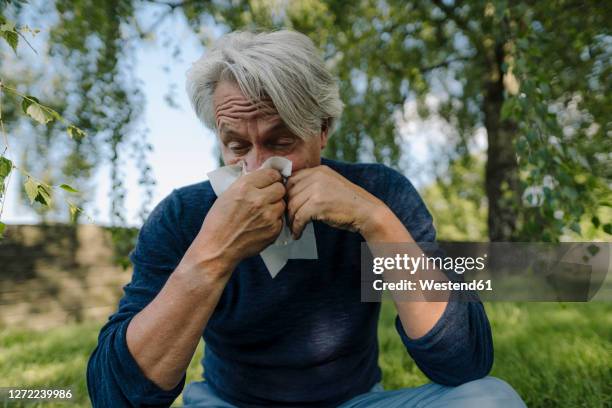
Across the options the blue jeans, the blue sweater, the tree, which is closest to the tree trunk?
the tree

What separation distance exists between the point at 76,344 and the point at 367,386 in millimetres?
2799

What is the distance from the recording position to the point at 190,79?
1782 millimetres

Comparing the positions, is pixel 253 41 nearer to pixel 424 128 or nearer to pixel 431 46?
pixel 431 46

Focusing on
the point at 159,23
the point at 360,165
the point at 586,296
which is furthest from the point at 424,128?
the point at 360,165

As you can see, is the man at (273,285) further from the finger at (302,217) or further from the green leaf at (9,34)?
the green leaf at (9,34)

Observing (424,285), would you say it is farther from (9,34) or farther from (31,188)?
(9,34)

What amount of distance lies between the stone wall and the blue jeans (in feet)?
13.0

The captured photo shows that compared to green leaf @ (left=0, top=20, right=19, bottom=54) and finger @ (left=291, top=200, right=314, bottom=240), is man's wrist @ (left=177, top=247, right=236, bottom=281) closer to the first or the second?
finger @ (left=291, top=200, right=314, bottom=240)

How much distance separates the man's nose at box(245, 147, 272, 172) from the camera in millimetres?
1578

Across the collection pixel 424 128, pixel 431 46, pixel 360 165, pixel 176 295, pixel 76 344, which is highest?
pixel 431 46

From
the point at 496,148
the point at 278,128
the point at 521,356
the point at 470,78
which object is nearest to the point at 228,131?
the point at 278,128

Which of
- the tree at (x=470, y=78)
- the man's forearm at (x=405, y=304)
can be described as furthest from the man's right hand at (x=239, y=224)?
the tree at (x=470, y=78)

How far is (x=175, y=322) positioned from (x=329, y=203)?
21.2 inches

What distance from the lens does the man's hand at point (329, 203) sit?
1397 millimetres
